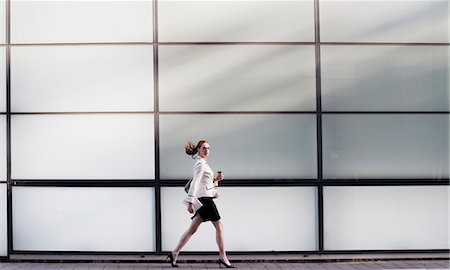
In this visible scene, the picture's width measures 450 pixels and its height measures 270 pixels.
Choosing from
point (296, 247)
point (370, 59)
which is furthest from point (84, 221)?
point (370, 59)

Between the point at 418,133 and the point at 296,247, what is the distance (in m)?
2.63

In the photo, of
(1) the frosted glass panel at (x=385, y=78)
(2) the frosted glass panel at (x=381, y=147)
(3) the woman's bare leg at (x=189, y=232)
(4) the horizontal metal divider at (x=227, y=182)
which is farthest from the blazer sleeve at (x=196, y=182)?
(1) the frosted glass panel at (x=385, y=78)

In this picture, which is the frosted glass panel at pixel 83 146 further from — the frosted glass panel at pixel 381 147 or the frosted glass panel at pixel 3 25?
the frosted glass panel at pixel 381 147

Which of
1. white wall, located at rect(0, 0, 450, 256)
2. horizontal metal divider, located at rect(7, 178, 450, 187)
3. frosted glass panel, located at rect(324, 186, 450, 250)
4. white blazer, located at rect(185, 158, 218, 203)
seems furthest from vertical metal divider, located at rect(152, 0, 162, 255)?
frosted glass panel, located at rect(324, 186, 450, 250)

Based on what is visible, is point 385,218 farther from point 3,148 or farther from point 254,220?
point 3,148

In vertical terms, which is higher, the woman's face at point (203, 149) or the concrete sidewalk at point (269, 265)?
the woman's face at point (203, 149)

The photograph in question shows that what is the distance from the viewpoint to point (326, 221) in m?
10.4

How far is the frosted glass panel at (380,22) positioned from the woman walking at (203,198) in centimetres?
285

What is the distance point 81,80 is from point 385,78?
4.75 meters

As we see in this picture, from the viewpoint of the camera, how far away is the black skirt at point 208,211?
938 cm

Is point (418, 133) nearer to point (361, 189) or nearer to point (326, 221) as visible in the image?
point (361, 189)

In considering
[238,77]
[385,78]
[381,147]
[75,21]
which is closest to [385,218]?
[381,147]

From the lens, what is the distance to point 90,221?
10406 millimetres

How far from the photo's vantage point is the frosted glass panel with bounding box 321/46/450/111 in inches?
414
